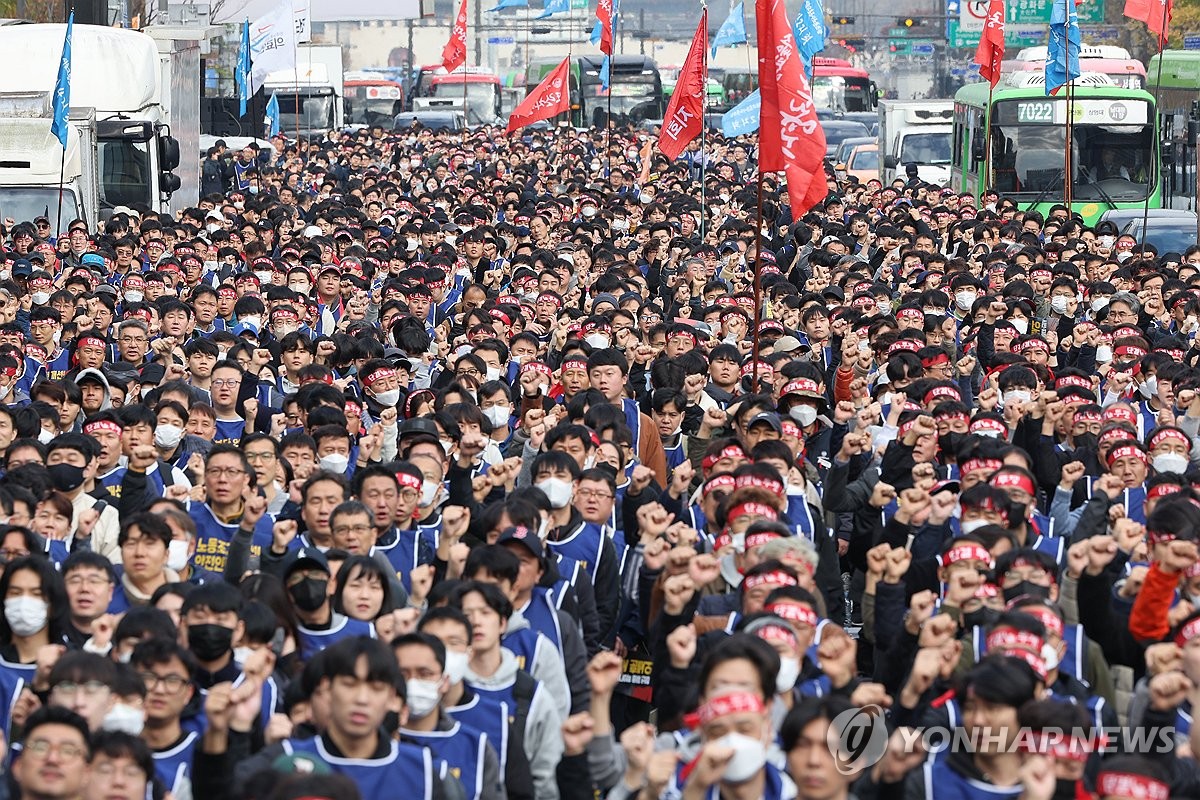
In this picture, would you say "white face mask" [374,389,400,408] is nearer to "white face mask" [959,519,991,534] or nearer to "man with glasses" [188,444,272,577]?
"man with glasses" [188,444,272,577]

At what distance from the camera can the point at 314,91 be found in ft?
171

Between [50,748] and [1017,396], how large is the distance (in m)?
6.67

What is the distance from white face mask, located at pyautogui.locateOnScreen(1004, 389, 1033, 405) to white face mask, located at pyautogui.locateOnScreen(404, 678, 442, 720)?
18.3ft

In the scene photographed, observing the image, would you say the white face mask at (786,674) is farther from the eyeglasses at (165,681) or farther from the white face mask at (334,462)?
the white face mask at (334,462)

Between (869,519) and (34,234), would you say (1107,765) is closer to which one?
(869,519)

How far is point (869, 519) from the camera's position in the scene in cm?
939

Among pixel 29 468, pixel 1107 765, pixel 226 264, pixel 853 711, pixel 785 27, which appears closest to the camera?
pixel 1107 765

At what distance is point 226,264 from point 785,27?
7183mm

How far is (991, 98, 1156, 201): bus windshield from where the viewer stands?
83.4 feet

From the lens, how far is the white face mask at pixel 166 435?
1002 centimetres

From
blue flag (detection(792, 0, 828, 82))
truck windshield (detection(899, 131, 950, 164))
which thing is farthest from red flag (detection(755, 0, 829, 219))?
truck windshield (detection(899, 131, 950, 164))

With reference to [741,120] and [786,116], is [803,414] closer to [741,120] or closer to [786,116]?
[786,116]

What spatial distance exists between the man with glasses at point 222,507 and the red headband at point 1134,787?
4.04 m

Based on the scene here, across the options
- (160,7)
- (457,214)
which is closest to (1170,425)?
(457,214)
